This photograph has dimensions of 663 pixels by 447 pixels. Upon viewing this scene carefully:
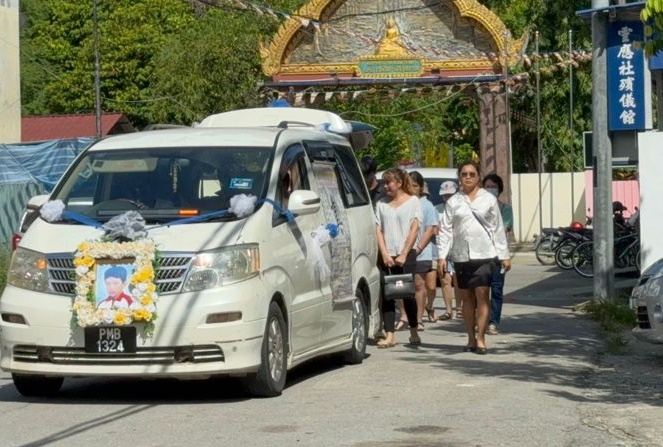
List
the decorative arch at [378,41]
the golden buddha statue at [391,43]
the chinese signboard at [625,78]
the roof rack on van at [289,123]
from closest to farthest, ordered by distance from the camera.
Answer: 1. the roof rack on van at [289,123]
2. the chinese signboard at [625,78]
3. the decorative arch at [378,41]
4. the golden buddha statue at [391,43]

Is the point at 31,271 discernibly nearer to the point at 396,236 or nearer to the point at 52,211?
the point at 52,211

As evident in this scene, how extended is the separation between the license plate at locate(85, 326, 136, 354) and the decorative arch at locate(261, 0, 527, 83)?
25862 millimetres

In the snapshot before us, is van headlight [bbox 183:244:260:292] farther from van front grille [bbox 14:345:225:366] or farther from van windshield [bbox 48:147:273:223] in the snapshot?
van windshield [bbox 48:147:273:223]

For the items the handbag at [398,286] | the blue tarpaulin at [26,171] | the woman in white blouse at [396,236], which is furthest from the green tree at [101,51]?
the handbag at [398,286]

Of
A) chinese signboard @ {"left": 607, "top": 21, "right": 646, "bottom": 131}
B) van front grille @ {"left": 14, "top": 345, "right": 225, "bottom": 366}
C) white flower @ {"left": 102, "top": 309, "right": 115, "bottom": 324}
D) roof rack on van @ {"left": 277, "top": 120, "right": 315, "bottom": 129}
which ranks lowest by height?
van front grille @ {"left": 14, "top": 345, "right": 225, "bottom": 366}

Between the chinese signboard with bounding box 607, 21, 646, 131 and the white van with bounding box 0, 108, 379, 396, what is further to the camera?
the chinese signboard with bounding box 607, 21, 646, 131

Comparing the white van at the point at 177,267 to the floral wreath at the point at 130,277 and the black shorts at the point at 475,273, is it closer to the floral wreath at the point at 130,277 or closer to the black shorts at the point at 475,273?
the floral wreath at the point at 130,277

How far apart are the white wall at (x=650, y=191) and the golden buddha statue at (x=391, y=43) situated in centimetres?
1830

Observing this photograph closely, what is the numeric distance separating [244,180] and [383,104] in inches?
1258

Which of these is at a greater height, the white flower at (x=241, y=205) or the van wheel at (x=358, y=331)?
the white flower at (x=241, y=205)

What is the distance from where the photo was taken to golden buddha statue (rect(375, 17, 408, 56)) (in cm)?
3731

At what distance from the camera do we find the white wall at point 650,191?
1931cm

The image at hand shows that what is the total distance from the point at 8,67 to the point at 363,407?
81.3 feet

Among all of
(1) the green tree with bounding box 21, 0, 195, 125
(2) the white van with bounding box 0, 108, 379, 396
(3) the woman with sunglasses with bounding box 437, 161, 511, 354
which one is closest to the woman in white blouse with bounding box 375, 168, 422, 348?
(3) the woman with sunglasses with bounding box 437, 161, 511, 354
